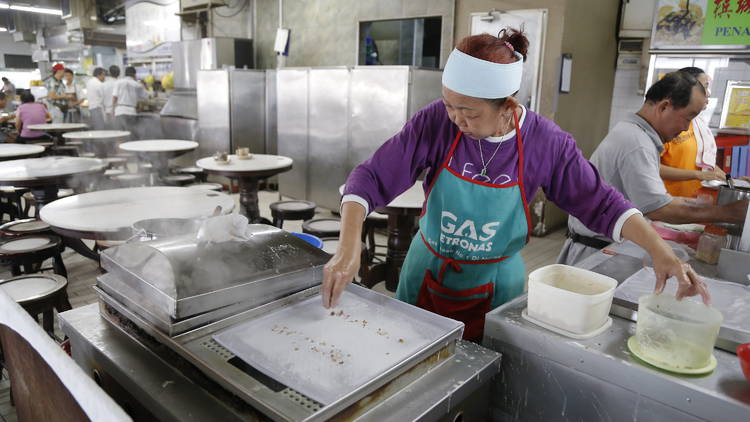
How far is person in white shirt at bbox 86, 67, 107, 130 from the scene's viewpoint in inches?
434

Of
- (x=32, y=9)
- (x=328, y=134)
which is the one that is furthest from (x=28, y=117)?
(x=32, y=9)

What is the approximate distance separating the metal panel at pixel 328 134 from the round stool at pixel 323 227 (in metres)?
2.78

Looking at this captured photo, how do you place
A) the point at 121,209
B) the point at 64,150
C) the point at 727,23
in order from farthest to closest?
the point at 64,150
the point at 727,23
the point at 121,209

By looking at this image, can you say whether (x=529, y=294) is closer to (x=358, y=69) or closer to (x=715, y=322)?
(x=715, y=322)

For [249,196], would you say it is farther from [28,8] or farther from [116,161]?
[28,8]

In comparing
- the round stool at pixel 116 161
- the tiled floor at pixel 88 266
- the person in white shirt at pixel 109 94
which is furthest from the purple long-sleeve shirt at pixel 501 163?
the person in white shirt at pixel 109 94

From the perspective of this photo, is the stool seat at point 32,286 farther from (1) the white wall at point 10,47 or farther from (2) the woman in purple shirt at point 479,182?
(1) the white wall at point 10,47

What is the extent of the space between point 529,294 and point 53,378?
1.21 metres

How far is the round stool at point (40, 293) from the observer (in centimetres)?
278

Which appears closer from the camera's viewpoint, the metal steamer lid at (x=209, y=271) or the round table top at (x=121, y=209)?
the metal steamer lid at (x=209, y=271)

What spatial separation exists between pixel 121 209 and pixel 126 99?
8495mm

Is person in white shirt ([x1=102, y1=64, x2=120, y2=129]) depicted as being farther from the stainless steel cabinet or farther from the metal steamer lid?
the metal steamer lid

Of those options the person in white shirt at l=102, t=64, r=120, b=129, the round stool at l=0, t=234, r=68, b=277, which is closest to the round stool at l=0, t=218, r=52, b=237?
the round stool at l=0, t=234, r=68, b=277

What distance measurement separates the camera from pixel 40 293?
9.39 feet
